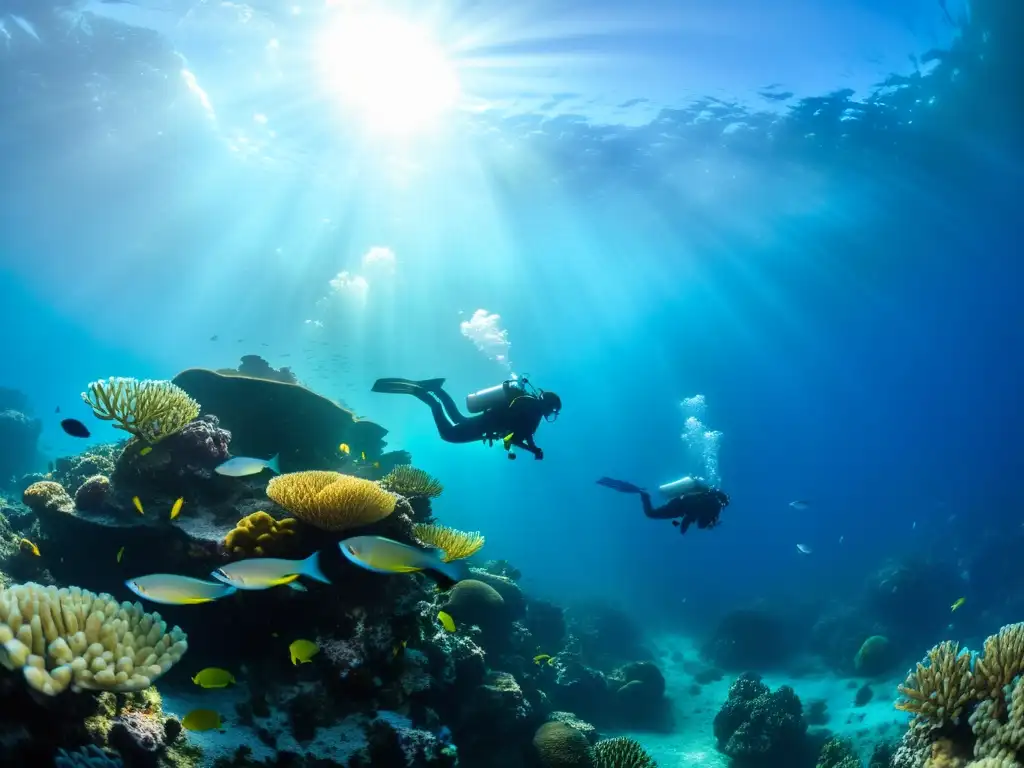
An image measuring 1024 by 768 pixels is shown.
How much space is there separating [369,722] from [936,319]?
72.6 metres

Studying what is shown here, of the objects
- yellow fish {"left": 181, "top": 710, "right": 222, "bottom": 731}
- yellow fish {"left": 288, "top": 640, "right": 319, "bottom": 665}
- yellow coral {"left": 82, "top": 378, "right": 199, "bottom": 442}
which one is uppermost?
yellow coral {"left": 82, "top": 378, "right": 199, "bottom": 442}

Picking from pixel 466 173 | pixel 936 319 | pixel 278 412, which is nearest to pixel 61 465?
pixel 278 412

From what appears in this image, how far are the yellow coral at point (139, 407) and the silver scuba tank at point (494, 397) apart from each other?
15.2 ft

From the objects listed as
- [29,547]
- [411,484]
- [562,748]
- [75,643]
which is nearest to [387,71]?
[411,484]

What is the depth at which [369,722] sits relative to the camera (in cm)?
469

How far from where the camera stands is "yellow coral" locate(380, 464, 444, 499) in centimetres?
792

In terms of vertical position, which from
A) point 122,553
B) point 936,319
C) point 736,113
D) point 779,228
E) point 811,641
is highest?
point 936,319

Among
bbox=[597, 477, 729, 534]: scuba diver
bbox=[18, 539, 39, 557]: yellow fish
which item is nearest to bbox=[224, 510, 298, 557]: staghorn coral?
bbox=[18, 539, 39, 557]: yellow fish

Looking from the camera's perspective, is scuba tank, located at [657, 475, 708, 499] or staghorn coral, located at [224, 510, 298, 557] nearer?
staghorn coral, located at [224, 510, 298, 557]

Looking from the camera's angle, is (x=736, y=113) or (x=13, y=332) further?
(x=13, y=332)

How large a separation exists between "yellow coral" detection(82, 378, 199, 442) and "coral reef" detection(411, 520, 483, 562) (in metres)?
3.29

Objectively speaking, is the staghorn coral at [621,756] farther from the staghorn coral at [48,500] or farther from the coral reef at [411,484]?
the staghorn coral at [48,500]

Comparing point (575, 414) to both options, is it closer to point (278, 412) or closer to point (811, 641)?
point (811, 641)

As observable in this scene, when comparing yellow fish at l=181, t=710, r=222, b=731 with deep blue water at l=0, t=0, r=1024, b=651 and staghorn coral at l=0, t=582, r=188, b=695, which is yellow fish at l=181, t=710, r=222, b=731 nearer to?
staghorn coral at l=0, t=582, r=188, b=695
